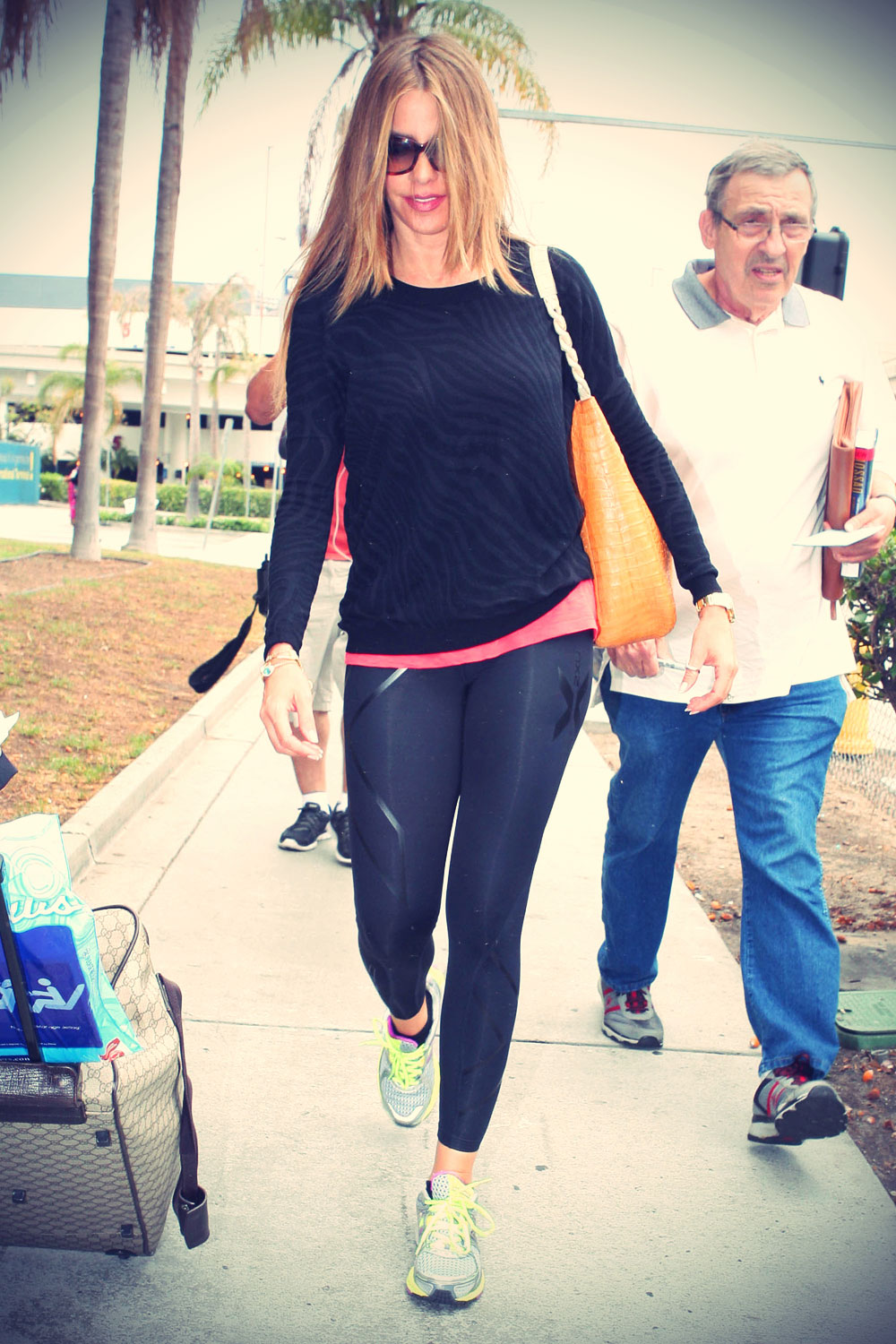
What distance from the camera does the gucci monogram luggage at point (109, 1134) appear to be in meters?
2.06

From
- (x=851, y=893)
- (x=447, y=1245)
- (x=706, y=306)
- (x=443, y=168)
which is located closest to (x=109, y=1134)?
(x=447, y=1245)

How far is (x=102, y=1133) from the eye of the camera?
6.82ft

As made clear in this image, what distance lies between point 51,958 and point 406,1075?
1.12 meters

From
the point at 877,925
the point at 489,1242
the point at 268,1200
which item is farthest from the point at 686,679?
the point at 877,925

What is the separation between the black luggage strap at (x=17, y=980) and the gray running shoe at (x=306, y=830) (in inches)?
116

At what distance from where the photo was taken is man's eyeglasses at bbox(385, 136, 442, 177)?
230 cm

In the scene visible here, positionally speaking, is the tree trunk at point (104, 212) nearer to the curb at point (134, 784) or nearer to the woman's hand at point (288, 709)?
the curb at point (134, 784)

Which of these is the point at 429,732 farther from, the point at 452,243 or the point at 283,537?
the point at 452,243

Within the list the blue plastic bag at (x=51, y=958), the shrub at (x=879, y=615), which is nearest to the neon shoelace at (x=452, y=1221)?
the blue plastic bag at (x=51, y=958)

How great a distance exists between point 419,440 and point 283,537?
1.16ft

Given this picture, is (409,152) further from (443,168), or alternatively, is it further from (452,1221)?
(452,1221)

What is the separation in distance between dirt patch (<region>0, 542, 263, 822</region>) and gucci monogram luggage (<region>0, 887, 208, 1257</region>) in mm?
2777

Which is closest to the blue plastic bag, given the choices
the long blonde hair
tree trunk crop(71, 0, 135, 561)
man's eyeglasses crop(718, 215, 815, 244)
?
the long blonde hair

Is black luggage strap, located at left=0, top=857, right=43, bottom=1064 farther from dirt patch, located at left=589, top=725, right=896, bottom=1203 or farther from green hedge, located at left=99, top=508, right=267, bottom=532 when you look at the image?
green hedge, located at left=99, top=508, right=267, bottom=532
